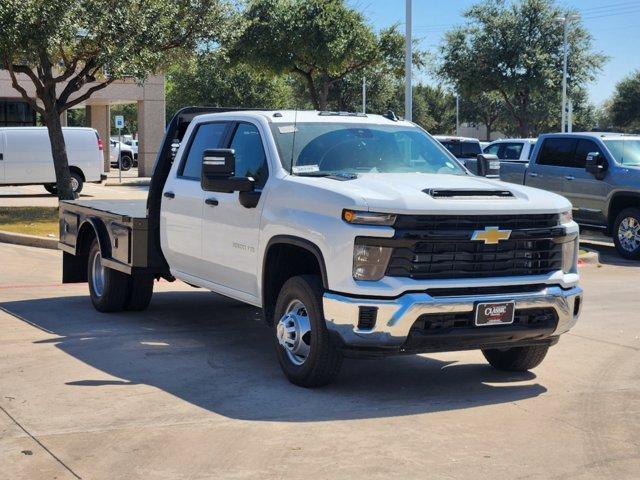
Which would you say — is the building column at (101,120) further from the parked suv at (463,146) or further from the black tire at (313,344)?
the black tire at (313,344)

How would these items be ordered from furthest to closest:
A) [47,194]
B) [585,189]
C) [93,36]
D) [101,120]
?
[101,120]
[47,194]
[93,36]
[585,189]

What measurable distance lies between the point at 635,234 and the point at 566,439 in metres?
11.4

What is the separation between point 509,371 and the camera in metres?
8.07

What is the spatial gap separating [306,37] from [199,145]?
24322 mm

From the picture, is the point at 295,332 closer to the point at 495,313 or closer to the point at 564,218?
the point at 495,313

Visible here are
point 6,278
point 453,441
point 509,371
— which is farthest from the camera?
point 6,278

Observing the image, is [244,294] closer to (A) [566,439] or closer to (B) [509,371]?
(B) [509,371]

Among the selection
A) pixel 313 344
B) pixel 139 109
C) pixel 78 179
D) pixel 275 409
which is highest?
pixel 139 109

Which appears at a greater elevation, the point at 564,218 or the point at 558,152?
the point at 558,152

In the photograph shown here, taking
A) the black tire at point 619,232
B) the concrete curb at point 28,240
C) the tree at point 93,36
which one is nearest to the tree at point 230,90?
the tree at point 93,36

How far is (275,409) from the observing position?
673 centimetres

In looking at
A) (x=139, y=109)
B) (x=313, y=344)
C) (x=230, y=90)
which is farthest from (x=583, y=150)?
(x=230, y=90)

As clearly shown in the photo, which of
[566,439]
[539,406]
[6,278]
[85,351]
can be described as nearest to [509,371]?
[539,406]

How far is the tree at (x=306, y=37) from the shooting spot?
32.7 m
